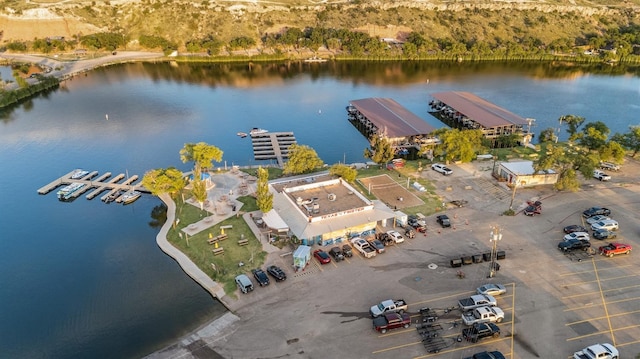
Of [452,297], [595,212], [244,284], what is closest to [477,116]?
[595,212]

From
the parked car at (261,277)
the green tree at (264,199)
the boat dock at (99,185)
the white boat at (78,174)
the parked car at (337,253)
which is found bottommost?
the parked car at (337,253)

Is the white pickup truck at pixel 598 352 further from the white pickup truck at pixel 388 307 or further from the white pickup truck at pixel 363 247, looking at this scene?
the white pickup truck at pixel 363 247

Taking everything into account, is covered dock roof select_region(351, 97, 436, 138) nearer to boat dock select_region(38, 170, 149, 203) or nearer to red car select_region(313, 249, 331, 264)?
red car select_region(313, 249, 331, 264)

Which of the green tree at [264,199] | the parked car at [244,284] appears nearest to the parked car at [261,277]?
the parked car at [244,284]

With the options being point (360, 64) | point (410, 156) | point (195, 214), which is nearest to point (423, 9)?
point (360, 64)

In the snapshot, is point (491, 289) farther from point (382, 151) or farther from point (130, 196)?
point (130, 196)

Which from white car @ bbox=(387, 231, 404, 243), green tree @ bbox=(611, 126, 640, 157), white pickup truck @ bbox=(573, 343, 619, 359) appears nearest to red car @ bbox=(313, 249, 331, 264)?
white car @ bbox=(387, 231, 404, 243)
